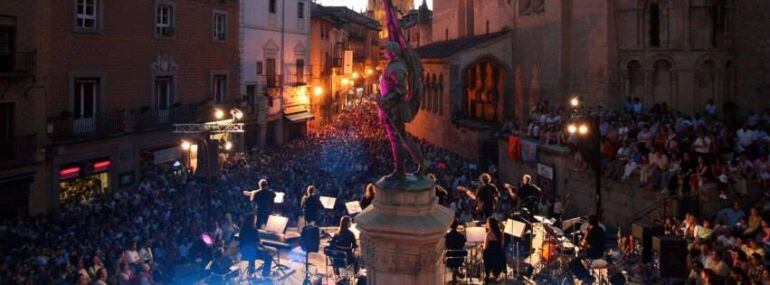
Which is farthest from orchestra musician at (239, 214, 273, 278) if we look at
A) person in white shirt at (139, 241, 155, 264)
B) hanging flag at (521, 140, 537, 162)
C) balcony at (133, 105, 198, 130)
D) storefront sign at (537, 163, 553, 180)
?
hanging flag at (521, 140, 537, 162)

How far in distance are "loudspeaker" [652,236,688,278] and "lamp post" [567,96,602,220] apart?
149 inches

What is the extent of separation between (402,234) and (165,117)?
22247 mm

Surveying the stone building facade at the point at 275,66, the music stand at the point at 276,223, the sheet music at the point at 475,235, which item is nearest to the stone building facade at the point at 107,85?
the stone building facade at the point at 275,66

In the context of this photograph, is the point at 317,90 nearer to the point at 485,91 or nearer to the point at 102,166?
the point at 485,91

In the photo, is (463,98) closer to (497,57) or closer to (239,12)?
(497,57)

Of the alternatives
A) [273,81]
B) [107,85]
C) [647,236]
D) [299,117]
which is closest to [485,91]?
[299,117]

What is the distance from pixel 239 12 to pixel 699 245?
24.7 meters

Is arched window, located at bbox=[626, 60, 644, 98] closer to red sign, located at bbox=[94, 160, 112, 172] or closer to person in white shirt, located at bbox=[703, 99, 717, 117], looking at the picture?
person in white shirt, located at bbox=[703, 99, 717, 117]

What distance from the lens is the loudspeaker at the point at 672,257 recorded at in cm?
1395

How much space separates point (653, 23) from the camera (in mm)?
26797

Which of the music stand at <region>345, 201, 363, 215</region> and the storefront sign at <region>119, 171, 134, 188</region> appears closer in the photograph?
the music stand at <region>345, 201, 363, 215</region>

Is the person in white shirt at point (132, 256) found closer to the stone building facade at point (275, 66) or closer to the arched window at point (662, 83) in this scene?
the stone building facade at point (275, 66)

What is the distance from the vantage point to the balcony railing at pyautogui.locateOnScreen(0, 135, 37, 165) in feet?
66.3

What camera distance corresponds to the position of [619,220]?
2092 cm
